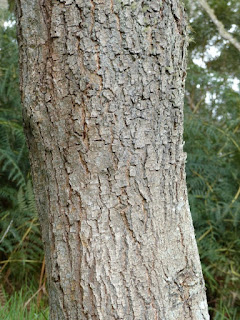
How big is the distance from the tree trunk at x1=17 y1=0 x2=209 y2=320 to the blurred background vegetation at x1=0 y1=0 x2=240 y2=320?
1391mm

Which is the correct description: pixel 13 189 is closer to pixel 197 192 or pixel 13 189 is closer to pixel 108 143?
pixel 197 192

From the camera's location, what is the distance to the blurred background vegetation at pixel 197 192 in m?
2.95

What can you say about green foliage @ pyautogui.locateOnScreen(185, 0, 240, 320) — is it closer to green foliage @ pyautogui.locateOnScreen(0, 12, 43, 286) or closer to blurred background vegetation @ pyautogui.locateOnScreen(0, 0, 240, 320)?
blurred background vegetation @ pyautogui.locateOnScreen(0, 0, 240, 320)

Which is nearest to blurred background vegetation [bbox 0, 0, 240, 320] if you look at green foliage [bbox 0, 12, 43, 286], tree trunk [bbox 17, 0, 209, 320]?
green foliage [bbox 0, 12, 43, 286]

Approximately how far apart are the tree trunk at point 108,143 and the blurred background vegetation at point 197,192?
1.39 m

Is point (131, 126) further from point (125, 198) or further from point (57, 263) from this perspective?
point (57, 263)

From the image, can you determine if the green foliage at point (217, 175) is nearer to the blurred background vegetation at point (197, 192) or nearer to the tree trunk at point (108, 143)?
the blurred background vegetation at point (197, 192)

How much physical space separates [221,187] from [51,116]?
2571mm

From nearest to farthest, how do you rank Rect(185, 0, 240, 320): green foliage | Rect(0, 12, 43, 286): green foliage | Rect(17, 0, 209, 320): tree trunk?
Rect(17, 0, 209, 320): tree trunk, Rect(0, 12, 43, 286): green foliage, Rect(185, 0, 240, 320): green foliage

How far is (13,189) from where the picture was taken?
3211 mm

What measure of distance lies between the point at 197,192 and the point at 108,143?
7.68 ft

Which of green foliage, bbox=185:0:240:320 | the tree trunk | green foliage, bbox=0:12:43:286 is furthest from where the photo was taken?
green foliage, bbox=185:0:240:320

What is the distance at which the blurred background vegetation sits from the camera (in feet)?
9.67

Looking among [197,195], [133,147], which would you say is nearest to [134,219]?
[133,147]
